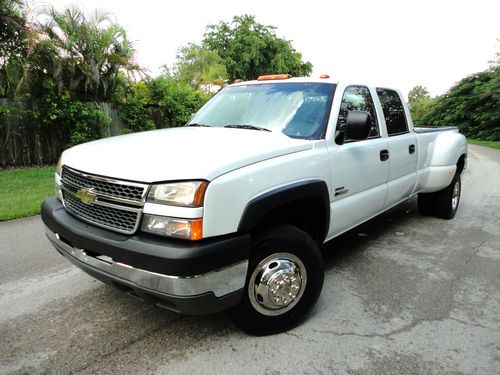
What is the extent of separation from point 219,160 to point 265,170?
326 millimetres

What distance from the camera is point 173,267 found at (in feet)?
6.79

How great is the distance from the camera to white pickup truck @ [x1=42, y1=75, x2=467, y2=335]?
2.15 m

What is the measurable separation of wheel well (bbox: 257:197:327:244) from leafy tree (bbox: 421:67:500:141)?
2942 centimetres

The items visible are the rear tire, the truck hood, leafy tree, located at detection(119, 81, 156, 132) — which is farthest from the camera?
leafy tree, located at detection(119, 81, 156, 132)

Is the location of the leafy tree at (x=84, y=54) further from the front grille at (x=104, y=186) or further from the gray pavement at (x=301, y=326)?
the front grille at (x=104, y=186)

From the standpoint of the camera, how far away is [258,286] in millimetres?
2545

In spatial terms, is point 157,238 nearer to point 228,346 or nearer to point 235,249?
point 235,249

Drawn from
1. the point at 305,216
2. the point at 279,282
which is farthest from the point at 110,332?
the point at 305,216

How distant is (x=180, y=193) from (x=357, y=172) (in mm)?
1807

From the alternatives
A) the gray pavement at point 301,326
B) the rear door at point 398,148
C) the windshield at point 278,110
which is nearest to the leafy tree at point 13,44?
the gray pavement at point 301,326

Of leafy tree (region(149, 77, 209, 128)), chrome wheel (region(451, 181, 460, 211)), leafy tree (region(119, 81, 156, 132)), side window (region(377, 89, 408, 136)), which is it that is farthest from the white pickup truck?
leafy tree (region(149, 77, 209, 128))

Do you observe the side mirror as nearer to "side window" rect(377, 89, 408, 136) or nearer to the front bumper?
"side window" rect(377, 89, 408, 136)

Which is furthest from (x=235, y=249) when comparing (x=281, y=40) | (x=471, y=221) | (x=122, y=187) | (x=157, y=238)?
(x=281, y=40)

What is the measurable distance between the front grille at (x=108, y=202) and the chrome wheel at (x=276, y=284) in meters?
0.85
